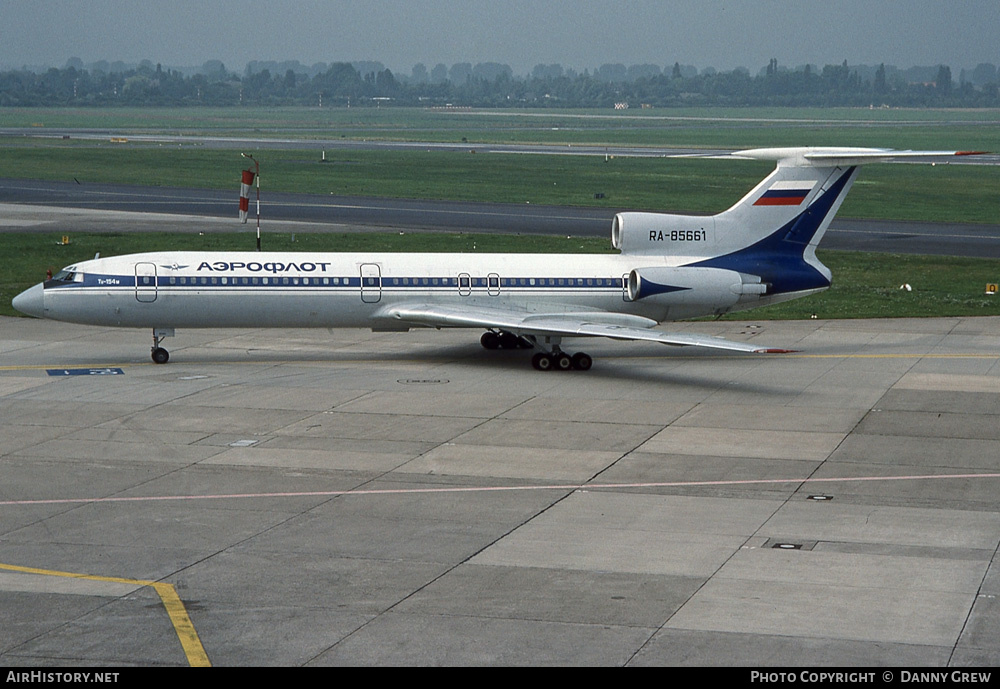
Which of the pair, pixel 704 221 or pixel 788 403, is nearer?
pixel 788 403

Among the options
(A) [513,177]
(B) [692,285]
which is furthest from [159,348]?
(A) [513,177]

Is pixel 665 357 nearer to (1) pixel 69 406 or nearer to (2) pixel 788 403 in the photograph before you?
(2) pixel 788 403

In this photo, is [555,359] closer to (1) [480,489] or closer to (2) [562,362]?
(2) [562,362]

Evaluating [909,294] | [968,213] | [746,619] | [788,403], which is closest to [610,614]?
[746,619]

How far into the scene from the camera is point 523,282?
3959cm

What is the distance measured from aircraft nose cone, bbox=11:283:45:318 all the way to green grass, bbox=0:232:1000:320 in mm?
8183

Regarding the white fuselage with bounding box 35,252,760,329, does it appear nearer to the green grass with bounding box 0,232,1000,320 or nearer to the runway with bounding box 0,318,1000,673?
the runway with bounding box 0,318,1000,673

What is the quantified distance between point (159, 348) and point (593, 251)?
2636 cm

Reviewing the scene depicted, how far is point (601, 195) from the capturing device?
90.6 meters

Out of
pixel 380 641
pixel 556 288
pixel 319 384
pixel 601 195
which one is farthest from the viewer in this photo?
pixel 601 195

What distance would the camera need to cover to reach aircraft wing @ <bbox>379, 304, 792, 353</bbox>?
3581cm

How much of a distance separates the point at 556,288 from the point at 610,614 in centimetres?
2176

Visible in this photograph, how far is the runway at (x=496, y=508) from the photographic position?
17750mm

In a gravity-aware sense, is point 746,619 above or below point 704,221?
below
